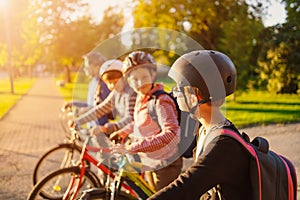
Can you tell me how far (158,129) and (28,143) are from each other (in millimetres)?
6699

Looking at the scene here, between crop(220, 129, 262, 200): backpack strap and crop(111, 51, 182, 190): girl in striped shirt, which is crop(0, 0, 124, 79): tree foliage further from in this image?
crop(220, 129, 262, 200): backpack strap

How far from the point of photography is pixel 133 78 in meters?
2.91

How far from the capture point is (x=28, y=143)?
888 cm

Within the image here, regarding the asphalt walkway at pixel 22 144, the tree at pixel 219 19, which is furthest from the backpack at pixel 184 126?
the tree at pixel 219 19

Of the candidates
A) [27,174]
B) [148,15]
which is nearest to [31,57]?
[148,15]

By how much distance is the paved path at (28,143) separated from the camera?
544cm

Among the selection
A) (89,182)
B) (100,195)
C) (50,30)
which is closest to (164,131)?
(100,195)

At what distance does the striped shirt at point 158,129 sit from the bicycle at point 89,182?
35 centimetres

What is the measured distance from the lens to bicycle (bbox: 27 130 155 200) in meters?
3.04

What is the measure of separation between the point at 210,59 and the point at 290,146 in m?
4.58

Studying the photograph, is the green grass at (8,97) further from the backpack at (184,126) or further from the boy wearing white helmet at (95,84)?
the backpack at (184,126)

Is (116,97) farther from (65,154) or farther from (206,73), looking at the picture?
(206,73)

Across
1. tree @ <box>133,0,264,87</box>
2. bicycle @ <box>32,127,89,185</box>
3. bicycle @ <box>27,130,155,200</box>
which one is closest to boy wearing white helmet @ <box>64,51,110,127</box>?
bicycle @ <box>32,127,89,185</box>

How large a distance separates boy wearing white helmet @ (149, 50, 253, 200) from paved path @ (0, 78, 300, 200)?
341 centimetres
